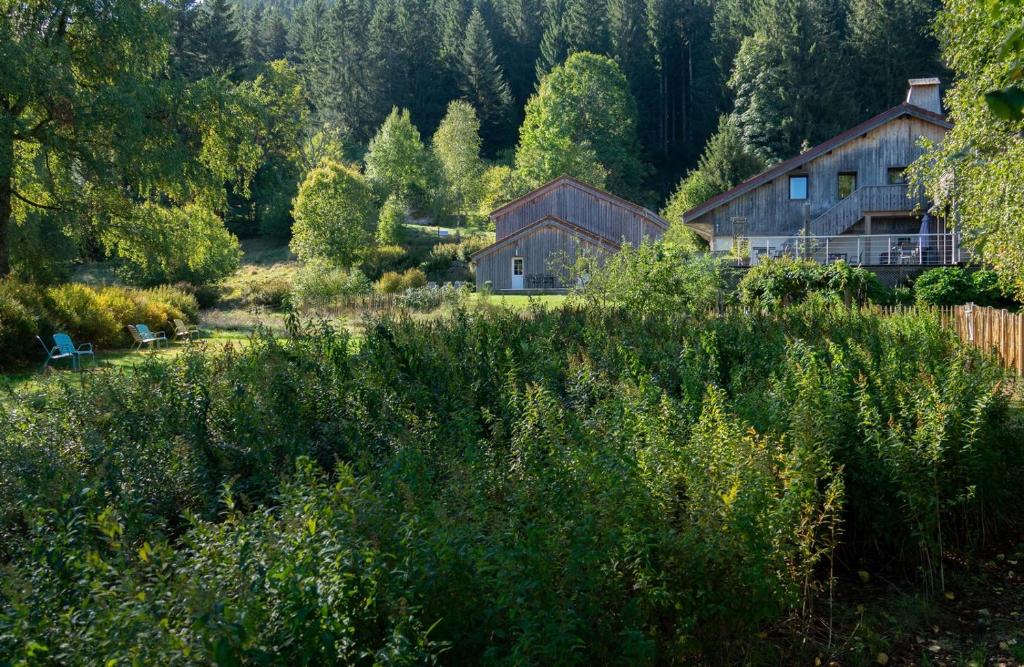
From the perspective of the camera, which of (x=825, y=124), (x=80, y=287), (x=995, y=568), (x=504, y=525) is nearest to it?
(x=504, y=525)

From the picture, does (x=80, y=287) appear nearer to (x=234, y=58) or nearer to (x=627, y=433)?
(x=627, y=433)

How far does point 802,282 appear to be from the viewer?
2420cm

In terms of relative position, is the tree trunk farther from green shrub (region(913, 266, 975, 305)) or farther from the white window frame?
the white window frame

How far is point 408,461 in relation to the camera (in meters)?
5.31

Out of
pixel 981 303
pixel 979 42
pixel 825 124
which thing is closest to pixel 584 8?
pixel 825 124

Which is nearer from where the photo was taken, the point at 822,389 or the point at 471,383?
the point at 822,389

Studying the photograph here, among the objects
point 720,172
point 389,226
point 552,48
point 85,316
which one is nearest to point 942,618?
point 85,316

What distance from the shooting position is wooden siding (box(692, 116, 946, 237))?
35.9 meters

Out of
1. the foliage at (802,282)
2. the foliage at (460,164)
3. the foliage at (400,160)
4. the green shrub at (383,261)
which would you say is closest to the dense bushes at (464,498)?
the foliage at (802,282)

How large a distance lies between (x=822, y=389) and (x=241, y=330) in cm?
2271

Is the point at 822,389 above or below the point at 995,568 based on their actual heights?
above

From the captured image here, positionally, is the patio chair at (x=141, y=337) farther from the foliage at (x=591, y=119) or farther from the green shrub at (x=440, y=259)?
the foliage at (x=591, y=119)

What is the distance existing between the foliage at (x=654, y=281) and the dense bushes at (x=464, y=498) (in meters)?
8.11

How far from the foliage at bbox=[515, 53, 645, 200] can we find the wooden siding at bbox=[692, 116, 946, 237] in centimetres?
3329
